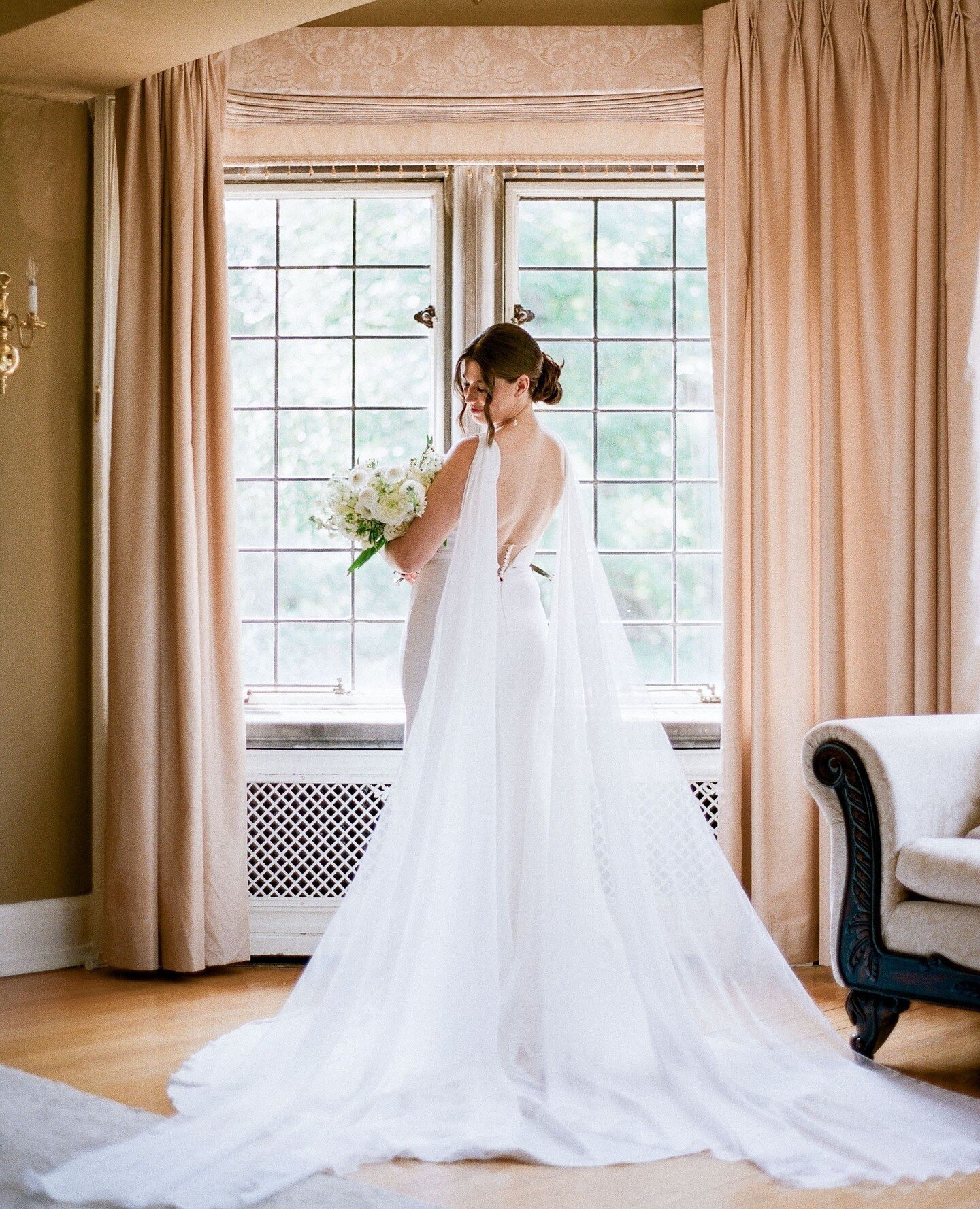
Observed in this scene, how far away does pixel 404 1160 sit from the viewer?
2.26 m

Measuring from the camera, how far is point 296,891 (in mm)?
3924

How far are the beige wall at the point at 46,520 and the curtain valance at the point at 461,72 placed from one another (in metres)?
0.63

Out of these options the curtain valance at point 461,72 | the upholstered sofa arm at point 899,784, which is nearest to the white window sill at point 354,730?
the upholstered sofa arm at point 899,784

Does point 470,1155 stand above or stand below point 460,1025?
below

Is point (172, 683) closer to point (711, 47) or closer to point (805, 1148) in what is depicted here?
point (805, 1148)

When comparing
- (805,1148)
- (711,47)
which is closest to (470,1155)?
(805,1148)

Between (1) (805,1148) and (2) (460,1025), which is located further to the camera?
(2) (460,1025)

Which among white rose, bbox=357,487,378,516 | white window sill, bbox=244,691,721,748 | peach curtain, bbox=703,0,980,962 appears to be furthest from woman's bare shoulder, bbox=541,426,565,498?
white window sill, bbox=244,691,721,748

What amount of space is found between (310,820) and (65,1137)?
1.65m

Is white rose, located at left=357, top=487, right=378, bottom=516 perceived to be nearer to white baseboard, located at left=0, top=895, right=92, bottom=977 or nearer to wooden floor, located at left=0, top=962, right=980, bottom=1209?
wooden floor, located at left=0, top=962, right=980, bottom=1209

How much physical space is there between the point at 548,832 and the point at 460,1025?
0.44 meters

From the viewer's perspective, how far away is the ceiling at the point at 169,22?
3.27 m

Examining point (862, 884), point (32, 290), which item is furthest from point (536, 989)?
point (32, 290)

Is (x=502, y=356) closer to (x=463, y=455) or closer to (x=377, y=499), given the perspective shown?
(x=463, y=455)
